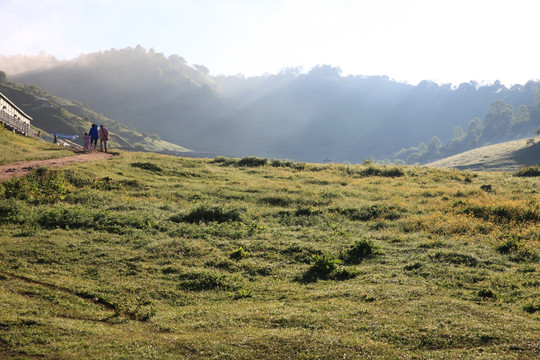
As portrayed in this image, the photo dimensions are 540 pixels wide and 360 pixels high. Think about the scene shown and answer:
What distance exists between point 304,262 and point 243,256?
2.66m

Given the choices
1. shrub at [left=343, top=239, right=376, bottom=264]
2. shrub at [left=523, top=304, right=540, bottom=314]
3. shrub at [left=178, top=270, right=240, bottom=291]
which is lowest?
shrub at [left=178, top=270, right=240, bottom=291]

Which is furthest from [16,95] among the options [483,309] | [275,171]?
[483,309]

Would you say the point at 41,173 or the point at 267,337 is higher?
the point at 41,173

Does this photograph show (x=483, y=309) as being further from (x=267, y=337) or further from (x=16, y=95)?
(x=16, y=95)

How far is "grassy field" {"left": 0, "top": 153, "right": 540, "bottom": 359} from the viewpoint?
8.76 m

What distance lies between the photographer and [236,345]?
8672 mm

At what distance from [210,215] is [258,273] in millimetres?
8230

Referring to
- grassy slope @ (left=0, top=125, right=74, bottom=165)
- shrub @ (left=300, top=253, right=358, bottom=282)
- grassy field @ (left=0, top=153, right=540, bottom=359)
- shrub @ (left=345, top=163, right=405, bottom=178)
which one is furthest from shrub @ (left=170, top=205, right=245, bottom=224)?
shrub @ (left=345, top=163, right=405, bottom=178)

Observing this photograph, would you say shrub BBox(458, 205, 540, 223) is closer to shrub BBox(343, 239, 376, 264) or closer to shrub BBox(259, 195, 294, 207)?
shrub BBox(343, 239, 376, 264)

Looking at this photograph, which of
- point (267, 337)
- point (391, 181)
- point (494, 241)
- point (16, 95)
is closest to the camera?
point (267, 337)

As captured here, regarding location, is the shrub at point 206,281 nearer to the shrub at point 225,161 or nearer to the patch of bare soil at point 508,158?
the shrub at point 225,161

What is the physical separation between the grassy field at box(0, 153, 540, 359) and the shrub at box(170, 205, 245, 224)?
115 mm

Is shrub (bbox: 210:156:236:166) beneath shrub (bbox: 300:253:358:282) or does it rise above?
above

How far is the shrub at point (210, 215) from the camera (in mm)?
22391
